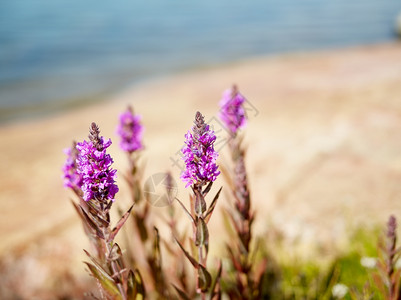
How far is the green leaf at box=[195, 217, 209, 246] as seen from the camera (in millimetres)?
1974

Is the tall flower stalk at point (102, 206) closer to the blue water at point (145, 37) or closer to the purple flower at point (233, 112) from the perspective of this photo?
the purple flower at point (233, 112)

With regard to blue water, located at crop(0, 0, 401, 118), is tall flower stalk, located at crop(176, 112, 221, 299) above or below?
below

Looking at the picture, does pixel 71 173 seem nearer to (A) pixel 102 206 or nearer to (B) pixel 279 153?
(A) pixel 102 206

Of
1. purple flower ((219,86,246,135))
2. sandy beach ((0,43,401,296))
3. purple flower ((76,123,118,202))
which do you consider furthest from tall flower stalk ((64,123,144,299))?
sandy beach ((0,43,401,296))

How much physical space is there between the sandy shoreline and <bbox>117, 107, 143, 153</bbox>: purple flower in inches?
45.1

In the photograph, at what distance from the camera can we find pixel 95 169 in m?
1.88

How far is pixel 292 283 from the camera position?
377 centimetres

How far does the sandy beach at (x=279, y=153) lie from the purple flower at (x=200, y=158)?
1255 mm

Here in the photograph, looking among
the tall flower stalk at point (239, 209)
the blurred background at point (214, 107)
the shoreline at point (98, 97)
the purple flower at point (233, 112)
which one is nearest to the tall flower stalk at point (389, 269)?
the tall flower stalk at point (239, 209)

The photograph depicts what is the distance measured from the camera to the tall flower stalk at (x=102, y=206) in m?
1.87

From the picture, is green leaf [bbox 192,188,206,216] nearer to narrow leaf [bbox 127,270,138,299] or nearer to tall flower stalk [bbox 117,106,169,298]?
narrow leaf [bbox 127,270,138,299]

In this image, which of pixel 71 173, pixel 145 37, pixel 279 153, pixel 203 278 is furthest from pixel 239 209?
pixel 145 37

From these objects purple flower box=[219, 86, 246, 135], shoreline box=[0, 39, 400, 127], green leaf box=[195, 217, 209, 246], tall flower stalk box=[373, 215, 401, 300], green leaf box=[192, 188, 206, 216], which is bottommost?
tall flower stalk box=[373, 215, 401, 300]

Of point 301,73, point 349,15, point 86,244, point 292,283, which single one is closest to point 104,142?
point 292,283
